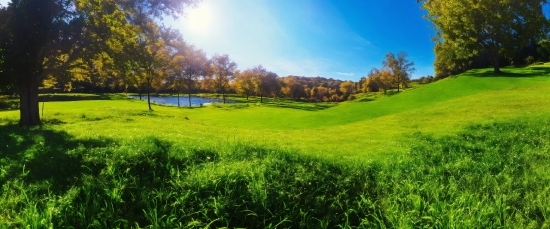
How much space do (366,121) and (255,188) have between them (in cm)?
1930

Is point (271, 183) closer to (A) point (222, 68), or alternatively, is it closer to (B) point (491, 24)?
(B) point (491, 24)

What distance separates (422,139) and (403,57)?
248ft

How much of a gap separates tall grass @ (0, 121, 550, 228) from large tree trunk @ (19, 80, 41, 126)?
12341mm

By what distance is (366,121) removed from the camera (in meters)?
25.8

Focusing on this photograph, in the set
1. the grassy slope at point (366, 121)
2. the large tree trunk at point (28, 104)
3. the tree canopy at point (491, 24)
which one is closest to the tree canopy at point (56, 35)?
the large tree trunk at point (28, 104)

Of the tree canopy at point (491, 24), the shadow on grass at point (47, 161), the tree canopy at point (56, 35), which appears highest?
the tree canopy at point (491, 24)

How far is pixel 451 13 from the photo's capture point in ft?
149

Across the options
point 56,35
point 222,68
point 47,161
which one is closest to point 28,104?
point 56,35

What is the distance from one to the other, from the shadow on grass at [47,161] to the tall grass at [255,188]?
47 millimetres

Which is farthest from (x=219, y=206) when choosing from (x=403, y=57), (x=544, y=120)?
(x=403, y=57)

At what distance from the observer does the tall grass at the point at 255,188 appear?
716cm

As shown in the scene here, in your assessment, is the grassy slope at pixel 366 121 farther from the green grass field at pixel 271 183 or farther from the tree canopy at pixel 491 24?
the tree canopy at pixel 491 24

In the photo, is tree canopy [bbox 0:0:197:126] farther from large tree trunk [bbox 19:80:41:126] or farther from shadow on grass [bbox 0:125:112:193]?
shadow on grass [bbox 0:125:112:193]

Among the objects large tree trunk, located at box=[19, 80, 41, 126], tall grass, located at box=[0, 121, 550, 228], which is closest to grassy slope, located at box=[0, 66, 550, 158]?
tall grass, located at box=[0, 121, 550, 228]
